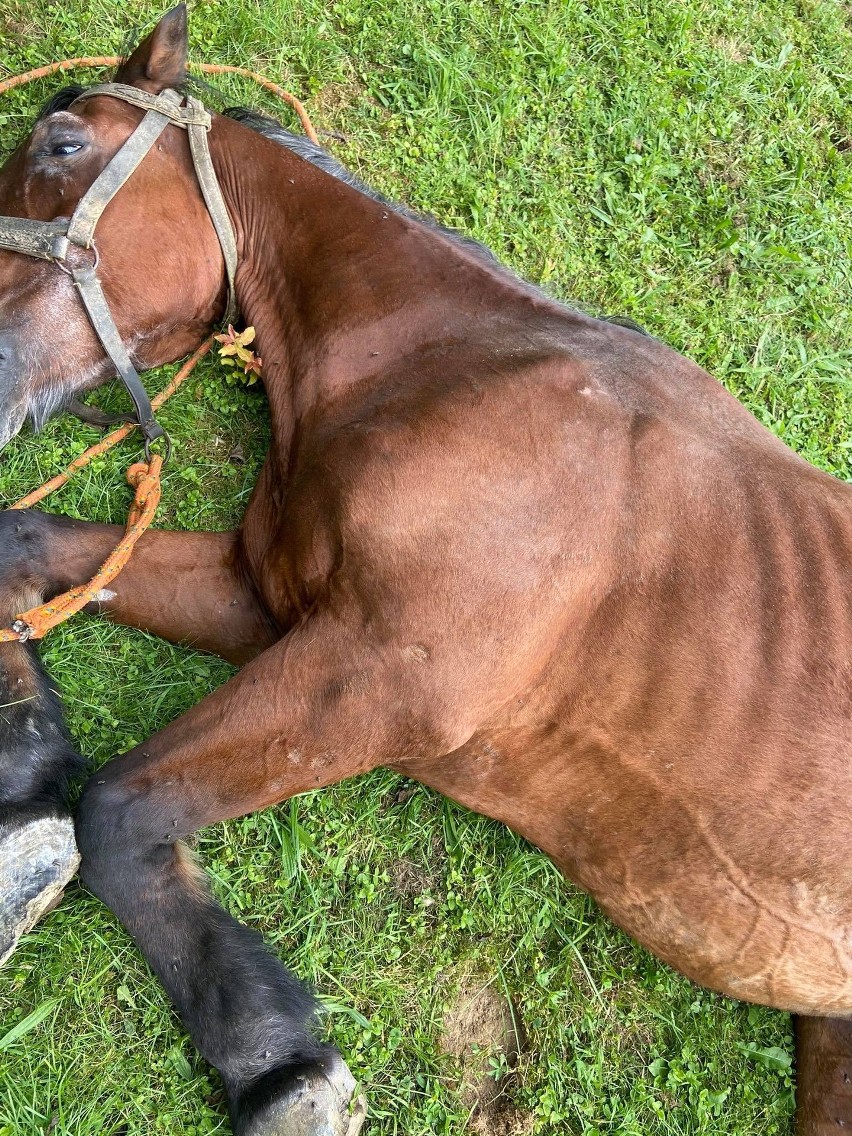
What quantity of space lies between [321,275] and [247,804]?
175cm

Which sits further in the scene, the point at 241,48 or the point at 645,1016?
the point at 241,48

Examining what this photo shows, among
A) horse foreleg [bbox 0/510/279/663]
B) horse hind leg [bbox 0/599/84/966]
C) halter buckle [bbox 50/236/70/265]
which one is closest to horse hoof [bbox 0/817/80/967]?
horse hind leg [bbox 0/599/84/966]

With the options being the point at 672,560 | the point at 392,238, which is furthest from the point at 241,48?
the point at 672,560

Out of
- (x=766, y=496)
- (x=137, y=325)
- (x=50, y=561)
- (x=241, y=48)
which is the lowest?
(x=50, y=561)

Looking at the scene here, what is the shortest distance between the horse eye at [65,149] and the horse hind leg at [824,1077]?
13.1 feet

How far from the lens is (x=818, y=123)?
498cm

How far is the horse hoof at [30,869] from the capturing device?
8.80ft

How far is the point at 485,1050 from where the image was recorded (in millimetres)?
3270

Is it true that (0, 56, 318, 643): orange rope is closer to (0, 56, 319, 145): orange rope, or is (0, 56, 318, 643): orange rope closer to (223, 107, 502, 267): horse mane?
(0, 56, 319, 145): orange rope

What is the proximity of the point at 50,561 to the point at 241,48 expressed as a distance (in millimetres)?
2520

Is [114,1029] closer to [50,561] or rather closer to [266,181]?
[50,561]

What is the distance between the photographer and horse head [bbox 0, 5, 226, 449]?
279 cm

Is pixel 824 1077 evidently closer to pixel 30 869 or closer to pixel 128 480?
pixel 30 869

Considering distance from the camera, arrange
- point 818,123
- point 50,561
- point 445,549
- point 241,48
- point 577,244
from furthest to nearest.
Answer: point 818,123
point 577,244
point 241,48
point 50,561
point 445,549
